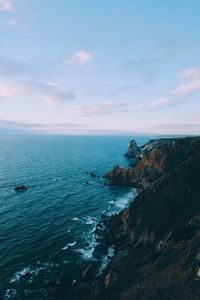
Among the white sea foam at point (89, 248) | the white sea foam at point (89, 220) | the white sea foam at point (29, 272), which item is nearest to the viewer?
the white sea foam at point (29, 272)

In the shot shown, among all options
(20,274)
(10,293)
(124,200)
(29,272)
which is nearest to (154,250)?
(29,272)

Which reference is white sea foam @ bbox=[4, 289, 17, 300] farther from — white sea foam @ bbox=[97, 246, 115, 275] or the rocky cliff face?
white sea foam @ bbox=[97, 246, 115, 275]

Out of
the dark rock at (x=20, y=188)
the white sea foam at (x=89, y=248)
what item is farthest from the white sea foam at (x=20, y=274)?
the dark rock at (x=20, y=188)

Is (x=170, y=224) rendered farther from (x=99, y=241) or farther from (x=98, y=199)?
(x=98, y=199)

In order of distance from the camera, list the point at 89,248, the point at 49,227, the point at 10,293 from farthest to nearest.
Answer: the point at 49,227
the point at 89,248
the point at 10,293

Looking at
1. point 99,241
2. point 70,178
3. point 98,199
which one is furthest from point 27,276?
point 70,178

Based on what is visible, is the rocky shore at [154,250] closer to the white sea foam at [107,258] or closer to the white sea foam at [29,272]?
the white sea foam at [107,258]

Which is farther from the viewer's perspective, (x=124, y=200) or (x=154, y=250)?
(x=124, y=200)

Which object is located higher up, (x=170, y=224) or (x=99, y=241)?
(x=170, y=224)

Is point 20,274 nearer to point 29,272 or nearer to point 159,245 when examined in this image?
point 29,272
